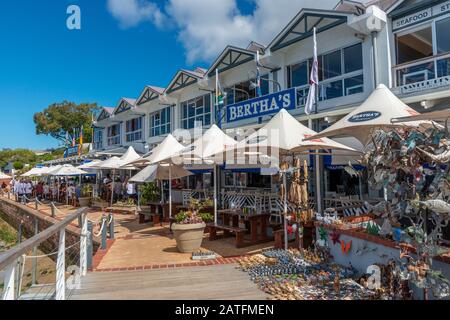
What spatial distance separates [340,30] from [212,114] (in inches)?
309

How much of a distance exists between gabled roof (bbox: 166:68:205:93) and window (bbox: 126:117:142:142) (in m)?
5.65

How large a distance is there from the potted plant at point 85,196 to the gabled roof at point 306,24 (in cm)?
1380

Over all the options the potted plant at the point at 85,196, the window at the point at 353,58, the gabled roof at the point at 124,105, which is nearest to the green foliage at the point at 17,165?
the gabled roof at the point at 124,105

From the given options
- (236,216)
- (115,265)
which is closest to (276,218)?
(236,216)

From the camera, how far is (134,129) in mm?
25156

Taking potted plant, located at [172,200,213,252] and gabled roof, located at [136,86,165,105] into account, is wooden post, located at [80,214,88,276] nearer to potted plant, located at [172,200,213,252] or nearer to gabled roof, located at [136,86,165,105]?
potted plant, located at [172,200,213,252]

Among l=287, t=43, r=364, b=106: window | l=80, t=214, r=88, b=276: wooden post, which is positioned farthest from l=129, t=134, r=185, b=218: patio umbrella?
l=287, t=43, r=364, b=106: window

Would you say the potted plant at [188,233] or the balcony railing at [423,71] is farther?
the balcony railing at [423,71]

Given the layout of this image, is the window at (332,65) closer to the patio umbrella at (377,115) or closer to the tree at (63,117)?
the patio umbrella at (377,115)

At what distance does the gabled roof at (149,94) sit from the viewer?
2080 cm

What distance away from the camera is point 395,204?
361cm

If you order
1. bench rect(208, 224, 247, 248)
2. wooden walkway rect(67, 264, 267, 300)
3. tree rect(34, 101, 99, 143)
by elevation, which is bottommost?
wooden walkway rect(67, 264, 267, 300)

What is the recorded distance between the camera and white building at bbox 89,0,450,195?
9273 mm
